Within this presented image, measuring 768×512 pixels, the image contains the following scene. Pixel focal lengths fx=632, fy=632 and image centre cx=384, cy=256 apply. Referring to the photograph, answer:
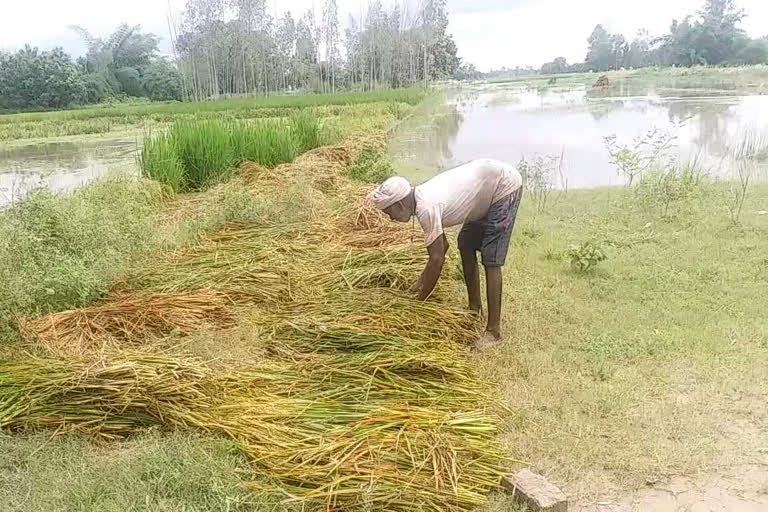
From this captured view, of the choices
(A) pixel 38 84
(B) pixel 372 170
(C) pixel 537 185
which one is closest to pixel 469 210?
(C) pixel 537 185

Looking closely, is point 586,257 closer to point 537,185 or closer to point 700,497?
point 700,497

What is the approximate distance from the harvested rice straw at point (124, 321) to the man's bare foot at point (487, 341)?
4.30 ft

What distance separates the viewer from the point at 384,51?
39750 mm

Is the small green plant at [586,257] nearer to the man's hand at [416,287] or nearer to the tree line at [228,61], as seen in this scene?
the man's hand at [416,287]

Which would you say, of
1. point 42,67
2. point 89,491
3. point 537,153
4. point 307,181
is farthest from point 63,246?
point 42,67

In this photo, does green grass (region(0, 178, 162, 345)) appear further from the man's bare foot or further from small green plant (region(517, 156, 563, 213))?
small green plant (region(517, 156, 563, 213))

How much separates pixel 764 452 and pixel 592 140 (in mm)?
10302

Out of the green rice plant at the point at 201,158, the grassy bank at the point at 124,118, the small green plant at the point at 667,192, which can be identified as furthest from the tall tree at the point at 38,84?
the small green plant at the point at 667,192

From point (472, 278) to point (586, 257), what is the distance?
117 cm

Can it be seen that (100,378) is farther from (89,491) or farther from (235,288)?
(235,288)

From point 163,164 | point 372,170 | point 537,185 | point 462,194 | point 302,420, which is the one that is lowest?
point 302,420

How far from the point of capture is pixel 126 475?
2.04m

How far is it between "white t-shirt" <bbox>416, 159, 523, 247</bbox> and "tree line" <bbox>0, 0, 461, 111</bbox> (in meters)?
26.0

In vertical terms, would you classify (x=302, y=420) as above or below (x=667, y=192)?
below
